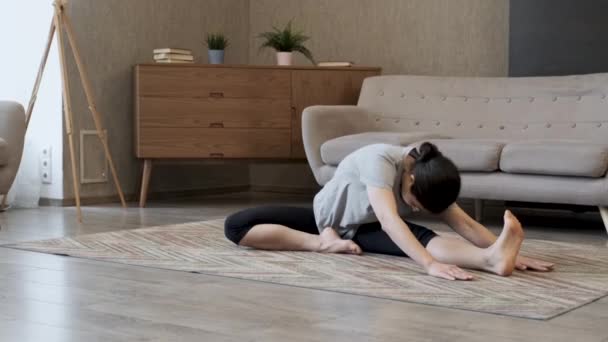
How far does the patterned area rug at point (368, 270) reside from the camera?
2.61 meters

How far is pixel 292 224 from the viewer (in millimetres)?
3512

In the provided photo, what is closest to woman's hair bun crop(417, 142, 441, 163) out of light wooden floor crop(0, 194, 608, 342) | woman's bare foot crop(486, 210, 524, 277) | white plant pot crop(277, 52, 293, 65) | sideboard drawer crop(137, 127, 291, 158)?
woman's bare foot crop(486, 210, 524, 277)

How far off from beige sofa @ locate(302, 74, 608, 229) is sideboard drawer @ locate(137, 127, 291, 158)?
603mm

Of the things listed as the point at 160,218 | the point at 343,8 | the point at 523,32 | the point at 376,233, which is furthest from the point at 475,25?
the point at 376,233

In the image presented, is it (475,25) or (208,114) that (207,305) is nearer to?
(208,114)

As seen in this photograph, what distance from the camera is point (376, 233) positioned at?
3371mm

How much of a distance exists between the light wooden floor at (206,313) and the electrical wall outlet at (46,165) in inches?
87.1

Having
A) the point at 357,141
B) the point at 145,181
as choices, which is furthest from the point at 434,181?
the point at 145,181

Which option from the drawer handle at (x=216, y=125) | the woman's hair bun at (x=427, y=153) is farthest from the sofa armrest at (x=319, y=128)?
the woman's hair bun at (x=427, y=153)

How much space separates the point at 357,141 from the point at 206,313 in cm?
244

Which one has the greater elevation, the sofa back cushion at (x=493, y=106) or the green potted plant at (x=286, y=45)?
the green potted plant at (x=286, y=45)

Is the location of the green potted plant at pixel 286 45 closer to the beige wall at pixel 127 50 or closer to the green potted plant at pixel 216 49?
the green potted plant at pixel 216 49

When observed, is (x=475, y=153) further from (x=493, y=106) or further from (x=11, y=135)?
(x=11, y=135)

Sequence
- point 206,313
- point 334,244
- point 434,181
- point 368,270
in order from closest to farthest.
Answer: point 206,313 < point 434,181 < point 368,270 < point 334,244
